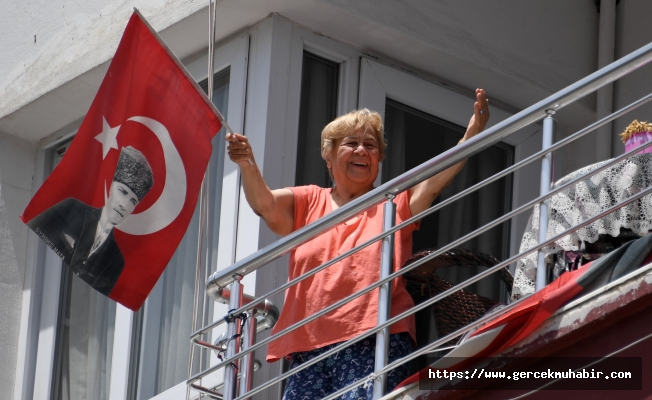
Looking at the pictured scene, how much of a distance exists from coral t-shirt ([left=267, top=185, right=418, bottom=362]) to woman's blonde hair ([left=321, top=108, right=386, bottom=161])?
333 mm

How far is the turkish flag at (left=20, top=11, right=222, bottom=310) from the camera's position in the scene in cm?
527

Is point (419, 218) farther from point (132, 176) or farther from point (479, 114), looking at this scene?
point (132, 176)

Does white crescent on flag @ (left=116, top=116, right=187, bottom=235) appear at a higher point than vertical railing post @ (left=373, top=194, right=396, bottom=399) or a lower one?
higher

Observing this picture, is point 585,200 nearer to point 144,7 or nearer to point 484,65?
point 484,65

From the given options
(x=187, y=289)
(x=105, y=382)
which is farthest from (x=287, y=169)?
(x=105, y=382)

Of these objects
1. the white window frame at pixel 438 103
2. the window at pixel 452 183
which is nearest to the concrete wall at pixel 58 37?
the white window frame at pixel 438 103

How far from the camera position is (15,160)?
8102mm

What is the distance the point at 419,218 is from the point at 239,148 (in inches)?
45.0

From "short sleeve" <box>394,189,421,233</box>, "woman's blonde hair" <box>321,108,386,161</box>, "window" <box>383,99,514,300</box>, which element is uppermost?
"window" <box>383,99,514,300</box>

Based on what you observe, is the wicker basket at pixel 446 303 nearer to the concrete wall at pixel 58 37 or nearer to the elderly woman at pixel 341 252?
the elderly woman at pixel 341 252

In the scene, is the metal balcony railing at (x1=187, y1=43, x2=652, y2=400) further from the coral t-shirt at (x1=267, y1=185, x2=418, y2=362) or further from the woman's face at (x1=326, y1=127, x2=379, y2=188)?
the woman's face at (x1=326, y1=127, x2=379, y2=188)

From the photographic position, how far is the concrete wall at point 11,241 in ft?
25.2

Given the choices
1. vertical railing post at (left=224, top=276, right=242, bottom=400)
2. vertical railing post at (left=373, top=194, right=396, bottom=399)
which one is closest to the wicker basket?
vertical railing post at (left=373, top=194, right=396, bottom=399)

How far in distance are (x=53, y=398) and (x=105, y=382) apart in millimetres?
583
